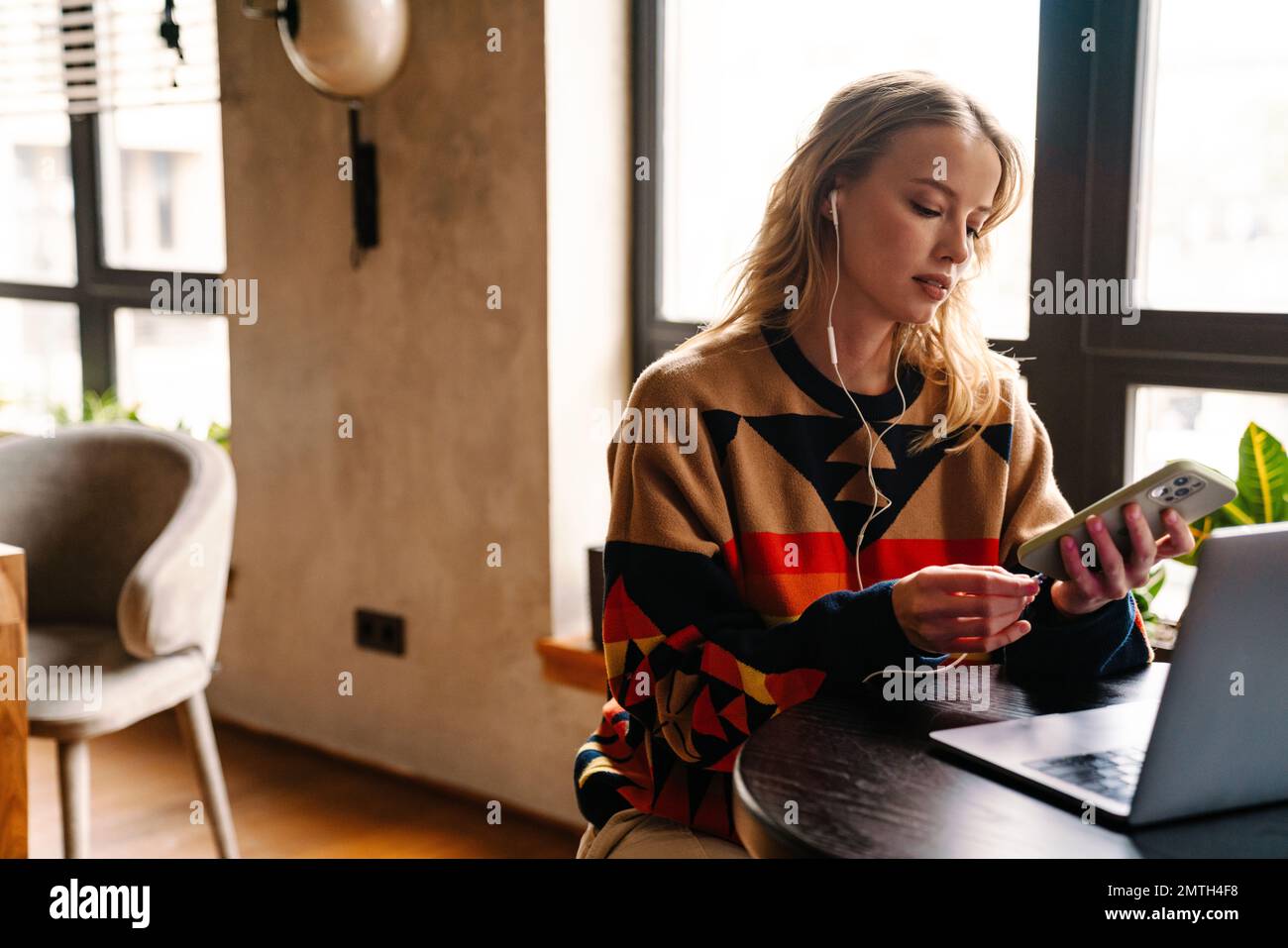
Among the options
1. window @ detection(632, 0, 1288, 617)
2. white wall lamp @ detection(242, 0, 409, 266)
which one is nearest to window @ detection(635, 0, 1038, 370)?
window @ detection(632, 0, 1288, 617)

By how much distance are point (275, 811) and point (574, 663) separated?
0.79 meters

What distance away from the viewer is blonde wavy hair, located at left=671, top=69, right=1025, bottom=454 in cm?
142

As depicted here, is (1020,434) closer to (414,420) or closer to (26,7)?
(414,420)

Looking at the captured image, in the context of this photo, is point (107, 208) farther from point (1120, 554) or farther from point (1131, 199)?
point (1120, 554)

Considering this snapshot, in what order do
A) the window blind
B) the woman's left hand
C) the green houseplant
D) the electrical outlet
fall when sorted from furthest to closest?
1. the green houseplant
2. the window blind
3. the electrical outlet
4. the woman's left hand

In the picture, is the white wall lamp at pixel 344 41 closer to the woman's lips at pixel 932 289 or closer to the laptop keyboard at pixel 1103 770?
the woman's lips at pixel 932 289

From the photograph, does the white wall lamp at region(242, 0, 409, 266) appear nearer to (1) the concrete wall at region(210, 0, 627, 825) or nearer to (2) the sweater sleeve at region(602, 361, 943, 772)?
(1) the concrete wall at region(210, 0, 627, 825)

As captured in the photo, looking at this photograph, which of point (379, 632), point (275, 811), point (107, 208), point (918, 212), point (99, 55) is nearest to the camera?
point (918, 212)

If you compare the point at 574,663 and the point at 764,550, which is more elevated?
the point at 764,550

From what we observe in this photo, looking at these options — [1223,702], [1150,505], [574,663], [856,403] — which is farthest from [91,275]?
[1223,702]

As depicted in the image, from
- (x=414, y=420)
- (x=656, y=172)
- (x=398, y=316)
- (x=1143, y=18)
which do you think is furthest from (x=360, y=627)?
(x=1143, y=18)

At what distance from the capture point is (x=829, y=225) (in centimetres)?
148

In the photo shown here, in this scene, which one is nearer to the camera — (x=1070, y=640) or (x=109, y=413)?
(x=1070, y=640)

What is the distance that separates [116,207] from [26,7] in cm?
60
